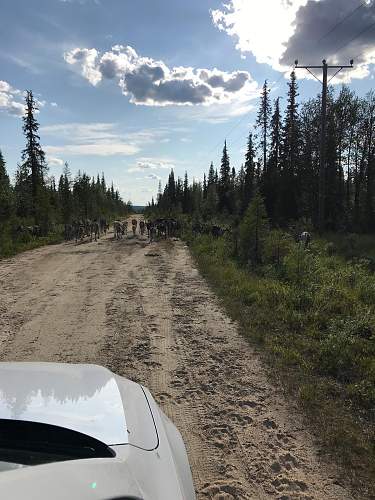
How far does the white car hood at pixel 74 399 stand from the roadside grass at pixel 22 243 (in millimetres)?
16940

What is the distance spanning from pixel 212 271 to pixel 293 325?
6045mm

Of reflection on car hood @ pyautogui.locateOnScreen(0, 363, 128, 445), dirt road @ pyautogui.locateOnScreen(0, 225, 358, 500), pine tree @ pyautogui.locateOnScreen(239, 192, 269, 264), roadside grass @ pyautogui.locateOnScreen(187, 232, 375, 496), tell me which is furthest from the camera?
pine tree @ pyautogui.locateOnScreen(239, 192, 269, 264)

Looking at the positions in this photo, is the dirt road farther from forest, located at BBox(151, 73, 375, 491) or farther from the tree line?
the tree line

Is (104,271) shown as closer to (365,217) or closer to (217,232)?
(217,232)

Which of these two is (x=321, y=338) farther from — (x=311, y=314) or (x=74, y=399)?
(x=74, y=399)

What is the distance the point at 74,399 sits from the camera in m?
2.16

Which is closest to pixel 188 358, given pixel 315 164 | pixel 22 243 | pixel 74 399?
pixel 74 399

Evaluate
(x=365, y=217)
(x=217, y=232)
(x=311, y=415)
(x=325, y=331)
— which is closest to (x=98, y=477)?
(x=311, y=415)

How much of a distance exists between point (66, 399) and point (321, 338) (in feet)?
18.8

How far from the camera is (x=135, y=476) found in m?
1.69

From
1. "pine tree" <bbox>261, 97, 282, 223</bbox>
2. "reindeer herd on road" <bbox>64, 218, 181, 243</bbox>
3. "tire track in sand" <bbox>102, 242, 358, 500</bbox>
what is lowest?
"tire track in sand" <bbox>102, 242, 358, 500</bbox>

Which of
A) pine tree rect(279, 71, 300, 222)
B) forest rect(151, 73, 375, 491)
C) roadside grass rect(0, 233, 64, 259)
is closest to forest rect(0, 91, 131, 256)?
roadside grass rect(0, 233, 64, 259)

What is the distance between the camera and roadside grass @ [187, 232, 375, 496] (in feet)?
13.7

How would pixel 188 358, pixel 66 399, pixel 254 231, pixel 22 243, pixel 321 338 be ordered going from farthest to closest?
pixel 22 243, pixel 254 231, pixel 321 338, pixel 188 358, pixel 66 399
